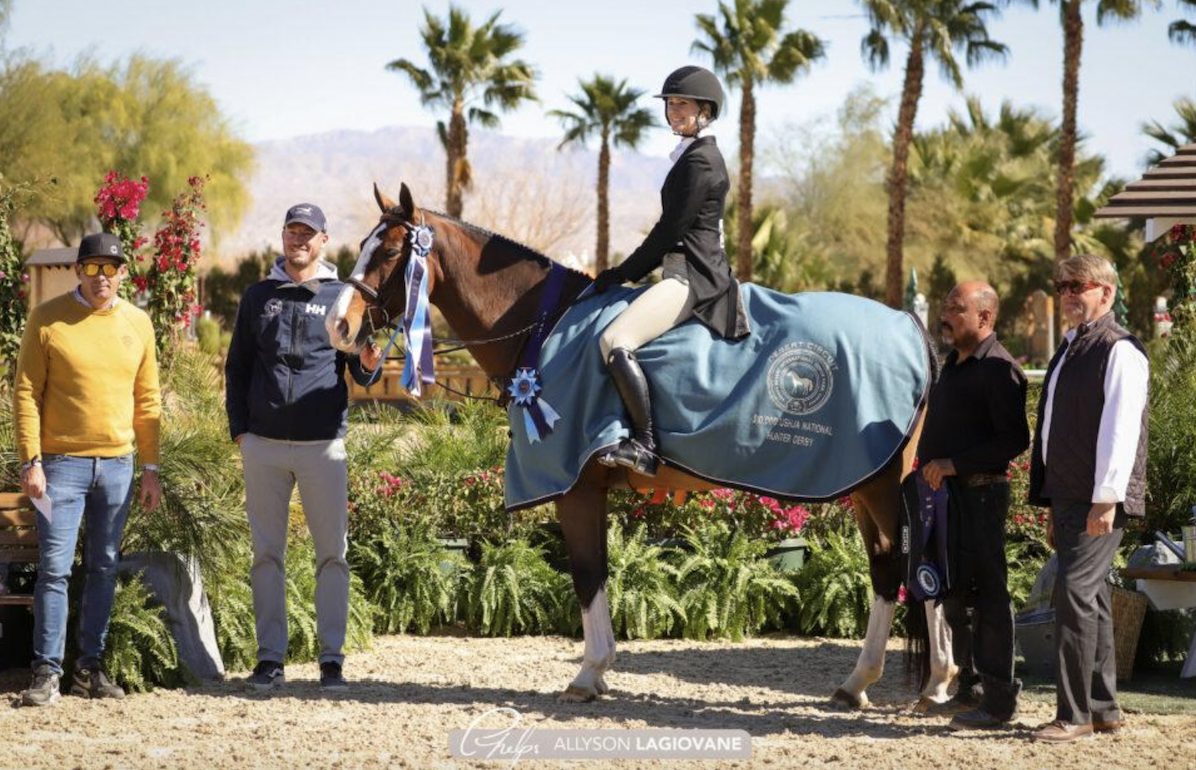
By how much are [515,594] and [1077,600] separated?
3812 mm

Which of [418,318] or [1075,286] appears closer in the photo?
[1075,286]

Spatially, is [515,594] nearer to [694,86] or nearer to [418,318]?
[418,318]

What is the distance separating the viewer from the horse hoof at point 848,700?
6617 millimetres

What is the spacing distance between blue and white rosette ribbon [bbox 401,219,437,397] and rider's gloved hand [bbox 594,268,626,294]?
840 millimetres

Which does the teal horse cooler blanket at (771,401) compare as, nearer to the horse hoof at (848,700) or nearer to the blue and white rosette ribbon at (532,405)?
the blue and white rosette ribbon at (532,405)

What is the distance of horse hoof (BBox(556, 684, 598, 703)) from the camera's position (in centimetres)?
660

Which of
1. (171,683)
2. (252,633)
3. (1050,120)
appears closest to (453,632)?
(252,633)

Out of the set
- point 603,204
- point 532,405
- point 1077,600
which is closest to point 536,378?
point 532,405

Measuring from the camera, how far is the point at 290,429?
6.79 metres

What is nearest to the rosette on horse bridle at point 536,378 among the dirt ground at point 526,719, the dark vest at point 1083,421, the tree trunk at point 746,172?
the dirt ground at point 526,719

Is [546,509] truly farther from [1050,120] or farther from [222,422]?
[1050,120]

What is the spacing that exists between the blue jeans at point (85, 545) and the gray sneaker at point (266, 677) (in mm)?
752

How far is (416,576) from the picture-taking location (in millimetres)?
8641

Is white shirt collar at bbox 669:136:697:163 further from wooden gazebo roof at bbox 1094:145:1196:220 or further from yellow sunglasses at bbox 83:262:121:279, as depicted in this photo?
wooden gazebo roof at bbox 1094:145:1196:220
